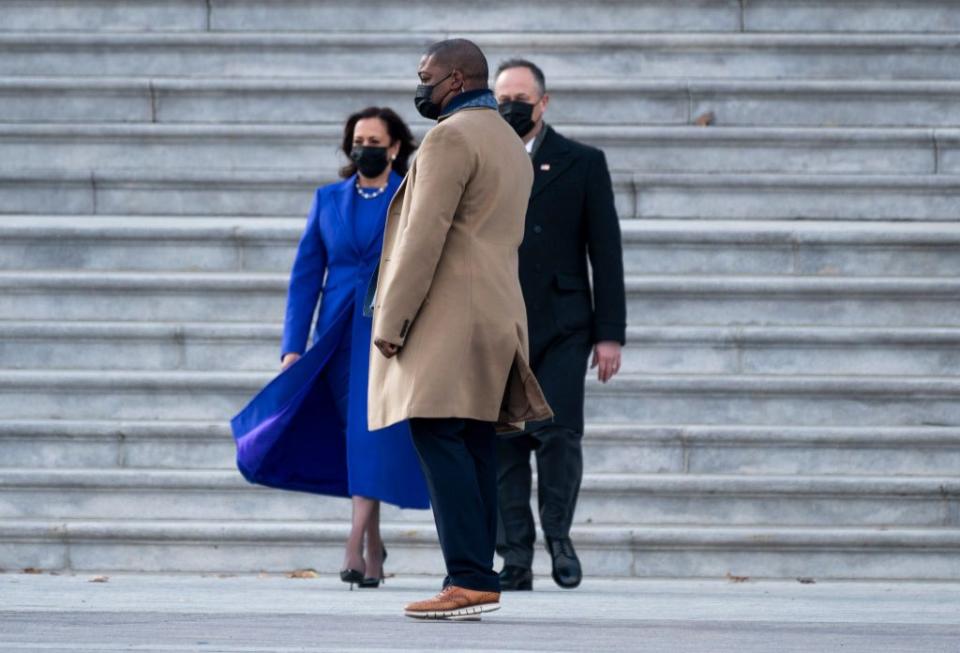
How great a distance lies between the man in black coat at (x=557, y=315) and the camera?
792 centimetres

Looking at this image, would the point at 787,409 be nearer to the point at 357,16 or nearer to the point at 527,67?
the point at 527,67

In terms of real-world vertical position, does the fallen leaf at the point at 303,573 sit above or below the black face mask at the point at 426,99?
below

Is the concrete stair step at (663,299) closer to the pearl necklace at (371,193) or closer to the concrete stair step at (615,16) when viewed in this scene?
the pearl necklace at (371,193)

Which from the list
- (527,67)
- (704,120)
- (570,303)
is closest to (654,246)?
(704,120)

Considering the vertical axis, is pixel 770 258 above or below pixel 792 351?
above

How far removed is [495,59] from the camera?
38.3 feet

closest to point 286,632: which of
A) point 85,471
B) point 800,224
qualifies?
point 85,471

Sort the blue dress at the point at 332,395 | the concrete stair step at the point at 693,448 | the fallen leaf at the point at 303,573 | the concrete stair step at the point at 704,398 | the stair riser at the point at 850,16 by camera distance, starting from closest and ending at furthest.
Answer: the blue dress at the point at 332,395 → the fallen leaf at the point at 303,573 → the concrete stair step at the point at 693,448 → the concrete stair step at the point at 704,398 → the stair riser at the point at 850,16

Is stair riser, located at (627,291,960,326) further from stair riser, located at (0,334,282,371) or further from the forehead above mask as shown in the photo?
the forehead above mask

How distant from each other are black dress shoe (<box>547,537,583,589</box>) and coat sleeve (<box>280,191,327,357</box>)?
1.30 meters

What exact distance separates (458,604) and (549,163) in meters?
2.45

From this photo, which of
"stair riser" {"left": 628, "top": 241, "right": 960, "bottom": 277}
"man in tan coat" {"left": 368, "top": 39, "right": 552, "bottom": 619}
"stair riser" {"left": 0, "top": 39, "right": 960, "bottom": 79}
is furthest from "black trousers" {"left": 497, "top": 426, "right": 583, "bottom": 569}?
"stair riser" {"left": 0, "top": 39, "right": 960, "bottom": 79}

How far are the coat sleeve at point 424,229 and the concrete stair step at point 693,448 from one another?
325 cm

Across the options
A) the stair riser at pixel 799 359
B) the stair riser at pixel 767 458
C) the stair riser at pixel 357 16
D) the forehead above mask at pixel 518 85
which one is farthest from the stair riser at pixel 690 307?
the stair riser at pixel 357 16
